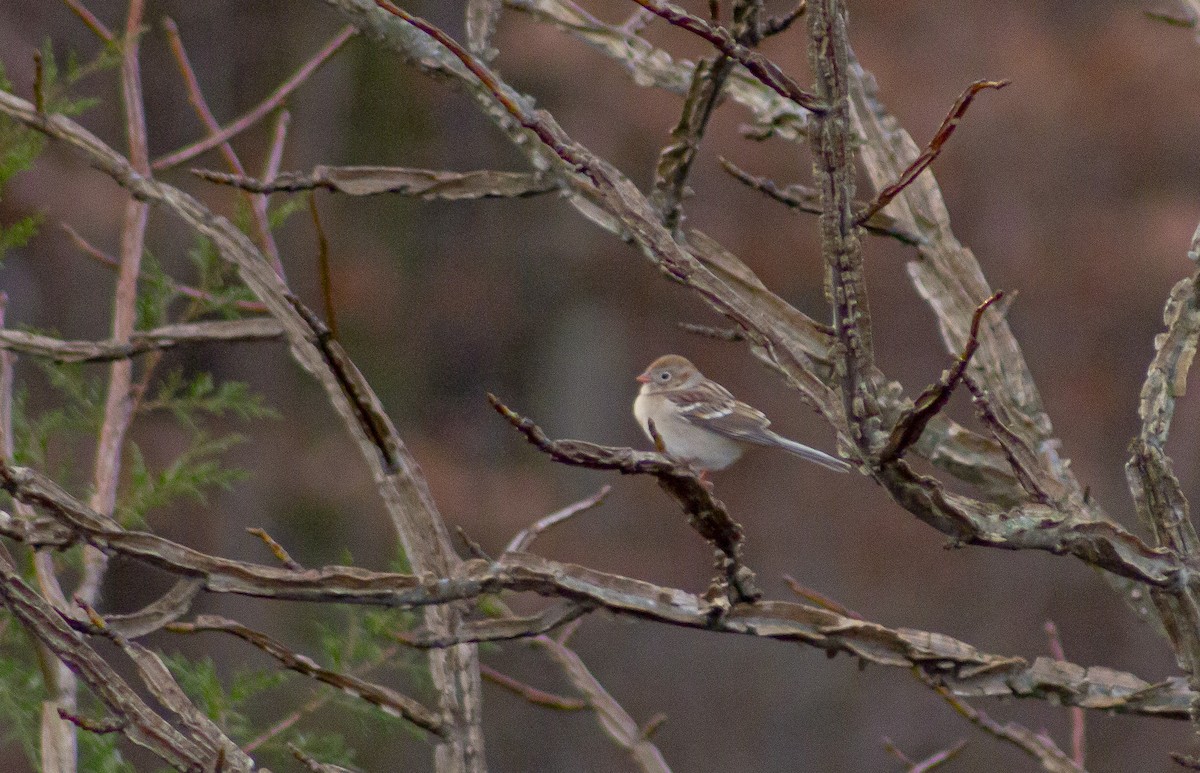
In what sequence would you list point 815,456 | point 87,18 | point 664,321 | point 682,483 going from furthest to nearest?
point 664,321 → point 815,456 → point 87,18 → point 682,483

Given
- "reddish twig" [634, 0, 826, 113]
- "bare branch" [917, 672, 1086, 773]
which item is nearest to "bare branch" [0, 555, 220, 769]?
"reddish twig" [634, 0, 826, 113]

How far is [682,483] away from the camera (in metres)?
2.00

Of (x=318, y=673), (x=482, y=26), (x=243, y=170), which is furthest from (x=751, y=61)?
(x=243, y=170)

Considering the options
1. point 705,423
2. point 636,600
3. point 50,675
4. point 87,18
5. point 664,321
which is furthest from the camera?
point 664,321

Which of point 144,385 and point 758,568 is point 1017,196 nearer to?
point 758,568

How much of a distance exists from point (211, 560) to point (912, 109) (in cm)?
990

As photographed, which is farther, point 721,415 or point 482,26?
point 721,415

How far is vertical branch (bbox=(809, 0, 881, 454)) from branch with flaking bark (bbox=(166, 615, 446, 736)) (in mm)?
1017

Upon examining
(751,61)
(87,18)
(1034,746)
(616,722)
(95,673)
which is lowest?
(1034,746)

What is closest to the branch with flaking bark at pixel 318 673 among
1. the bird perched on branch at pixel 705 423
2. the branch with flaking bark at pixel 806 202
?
the branch with flaking bark at pixel 806 202

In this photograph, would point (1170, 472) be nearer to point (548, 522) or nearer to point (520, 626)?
point (520, 626)

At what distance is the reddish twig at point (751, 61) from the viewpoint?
1822 millimetres

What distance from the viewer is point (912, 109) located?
11305mm

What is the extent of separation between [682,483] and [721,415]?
2.55 metres
